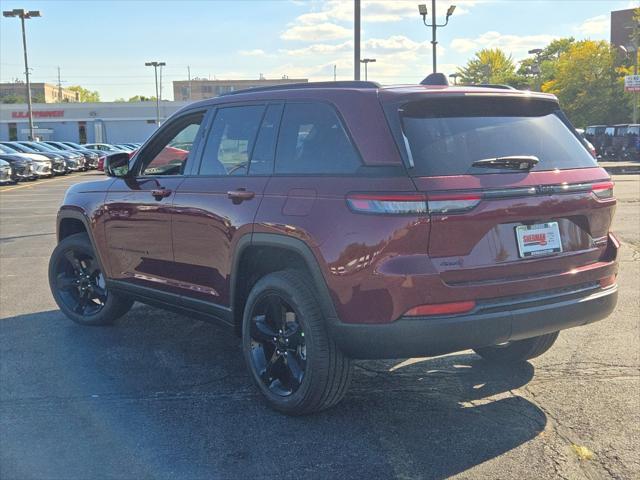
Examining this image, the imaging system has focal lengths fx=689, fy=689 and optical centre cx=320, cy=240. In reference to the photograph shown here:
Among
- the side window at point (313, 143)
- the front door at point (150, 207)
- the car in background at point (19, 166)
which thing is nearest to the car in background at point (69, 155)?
the car in background at point (19, 166)

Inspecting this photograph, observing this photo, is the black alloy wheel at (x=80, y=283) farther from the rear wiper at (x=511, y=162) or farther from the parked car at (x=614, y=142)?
the parked car at (x=614, y=142)

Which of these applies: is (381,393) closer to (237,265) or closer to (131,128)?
(237,265)

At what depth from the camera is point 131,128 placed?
7856cm

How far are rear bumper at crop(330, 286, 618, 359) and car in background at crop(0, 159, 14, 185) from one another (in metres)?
25.7

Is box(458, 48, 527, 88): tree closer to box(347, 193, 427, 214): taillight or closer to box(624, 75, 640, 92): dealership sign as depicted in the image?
box(624, 75, 640, 92): dealership sign

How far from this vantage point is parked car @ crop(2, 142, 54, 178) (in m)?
29.4

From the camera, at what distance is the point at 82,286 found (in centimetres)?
624

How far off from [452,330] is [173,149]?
2.78 meters

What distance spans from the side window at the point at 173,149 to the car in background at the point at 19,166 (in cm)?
2454

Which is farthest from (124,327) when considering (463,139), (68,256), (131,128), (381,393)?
(131,128)

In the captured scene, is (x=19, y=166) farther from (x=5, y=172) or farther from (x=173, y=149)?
(x=173, y=149)

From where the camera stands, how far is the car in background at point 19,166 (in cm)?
2768

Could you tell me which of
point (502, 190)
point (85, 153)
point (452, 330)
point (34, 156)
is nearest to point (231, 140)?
point (502, 190)

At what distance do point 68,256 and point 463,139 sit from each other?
13.3 ft
